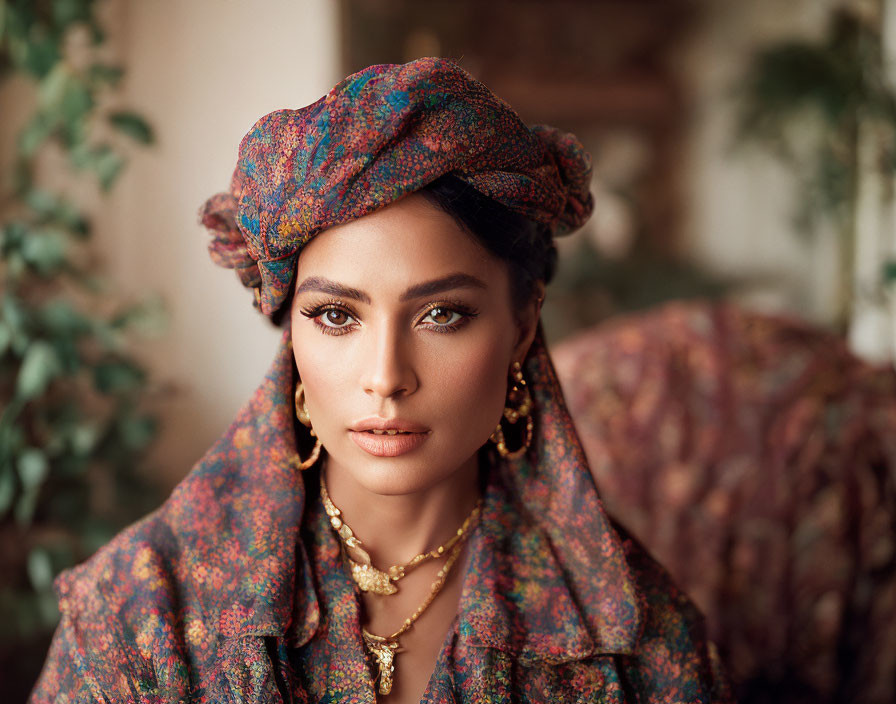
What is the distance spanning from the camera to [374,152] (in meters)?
0.99

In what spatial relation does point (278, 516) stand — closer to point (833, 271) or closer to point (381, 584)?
point (381, 584)

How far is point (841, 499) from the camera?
7.02 ft

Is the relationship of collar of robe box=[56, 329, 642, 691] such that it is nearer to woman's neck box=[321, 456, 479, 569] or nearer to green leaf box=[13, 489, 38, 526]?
woman's neck box=[321, 456, 479, 569]

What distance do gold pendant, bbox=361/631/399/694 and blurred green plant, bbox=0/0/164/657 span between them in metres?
1.00

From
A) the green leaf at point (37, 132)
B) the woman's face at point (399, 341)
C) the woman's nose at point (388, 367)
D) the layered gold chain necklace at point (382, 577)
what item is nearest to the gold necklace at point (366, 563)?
the layered gold chain necklace at point (382, 577)

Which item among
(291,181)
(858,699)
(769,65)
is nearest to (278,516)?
(291,181)

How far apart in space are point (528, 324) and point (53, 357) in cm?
111

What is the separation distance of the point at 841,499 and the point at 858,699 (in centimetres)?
47

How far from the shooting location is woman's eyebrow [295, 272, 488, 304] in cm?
103

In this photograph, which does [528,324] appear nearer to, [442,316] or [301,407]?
[442,316]

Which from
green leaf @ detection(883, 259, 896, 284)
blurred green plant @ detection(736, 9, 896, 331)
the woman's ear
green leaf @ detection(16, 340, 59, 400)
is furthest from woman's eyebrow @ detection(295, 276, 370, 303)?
blurred green plant @ detection(736, 9, 896, 331)

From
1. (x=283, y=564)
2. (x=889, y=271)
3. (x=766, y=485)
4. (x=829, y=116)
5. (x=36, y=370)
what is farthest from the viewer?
(x=829, y=116)

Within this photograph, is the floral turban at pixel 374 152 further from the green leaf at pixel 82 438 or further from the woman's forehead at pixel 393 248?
the green leaf at pixel 82 438

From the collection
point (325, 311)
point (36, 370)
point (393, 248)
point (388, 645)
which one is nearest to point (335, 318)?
point (325, 311)
